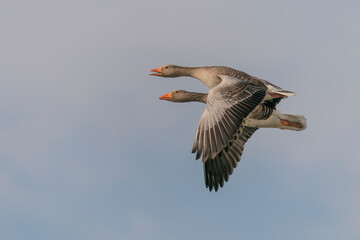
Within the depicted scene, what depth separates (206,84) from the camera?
20281 mm

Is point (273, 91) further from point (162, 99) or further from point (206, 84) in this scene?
point (162, 99)

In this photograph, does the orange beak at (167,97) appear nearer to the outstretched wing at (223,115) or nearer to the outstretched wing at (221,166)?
the outstretched wing at (221,166)

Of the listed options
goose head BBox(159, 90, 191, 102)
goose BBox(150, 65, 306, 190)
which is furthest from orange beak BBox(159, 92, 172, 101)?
goose BBox(150, 65, 306, 190)

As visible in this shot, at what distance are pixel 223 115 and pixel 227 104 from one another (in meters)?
0.40

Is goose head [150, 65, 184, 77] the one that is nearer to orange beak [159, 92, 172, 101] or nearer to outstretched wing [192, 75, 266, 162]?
orange beak [159, 92, 172, 101]

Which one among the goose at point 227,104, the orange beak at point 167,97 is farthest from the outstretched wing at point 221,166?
the orange beak at point 167,97

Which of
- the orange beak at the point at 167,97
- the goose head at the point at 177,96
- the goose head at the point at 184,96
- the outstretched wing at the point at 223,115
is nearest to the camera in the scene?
the outstretched wing at the point at 223,115

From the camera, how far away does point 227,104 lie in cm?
1745

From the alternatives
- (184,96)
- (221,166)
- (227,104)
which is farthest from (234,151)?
(227,104)

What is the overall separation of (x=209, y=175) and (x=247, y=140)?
63.5 inches

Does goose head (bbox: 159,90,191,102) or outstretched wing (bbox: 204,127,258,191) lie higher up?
goose head (bbox: 159,90,191,102)

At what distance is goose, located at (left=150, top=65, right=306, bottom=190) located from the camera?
16.8 metres

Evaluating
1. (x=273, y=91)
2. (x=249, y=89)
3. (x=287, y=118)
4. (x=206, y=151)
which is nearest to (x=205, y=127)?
(x=206, y=151)

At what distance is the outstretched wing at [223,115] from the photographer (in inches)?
658
